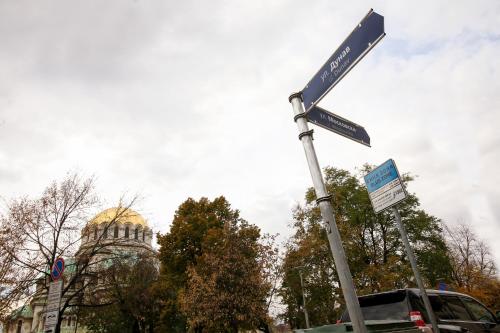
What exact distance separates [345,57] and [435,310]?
5060mm

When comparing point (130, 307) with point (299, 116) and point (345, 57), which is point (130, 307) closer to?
point (299, 116)

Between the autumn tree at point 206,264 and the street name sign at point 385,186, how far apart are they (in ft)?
58.8

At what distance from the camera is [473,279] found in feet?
118

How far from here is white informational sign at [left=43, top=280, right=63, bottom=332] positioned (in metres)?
7.62

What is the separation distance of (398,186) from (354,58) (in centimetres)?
170

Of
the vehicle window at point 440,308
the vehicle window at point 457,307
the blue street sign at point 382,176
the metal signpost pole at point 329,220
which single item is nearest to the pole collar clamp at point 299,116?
the metal signpost pole at point 329,220

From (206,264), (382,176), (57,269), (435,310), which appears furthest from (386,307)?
(206,264)

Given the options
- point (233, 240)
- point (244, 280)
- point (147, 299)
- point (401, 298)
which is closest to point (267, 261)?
point (233, 240)

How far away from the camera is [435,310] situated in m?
6.37

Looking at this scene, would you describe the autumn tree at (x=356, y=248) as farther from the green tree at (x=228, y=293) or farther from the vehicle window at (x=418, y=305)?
the vehicle window at (x=418, y=305)

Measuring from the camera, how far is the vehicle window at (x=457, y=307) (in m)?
6.68

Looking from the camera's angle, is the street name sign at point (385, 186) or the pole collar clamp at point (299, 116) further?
the pole collar clamp at point (299, 116)

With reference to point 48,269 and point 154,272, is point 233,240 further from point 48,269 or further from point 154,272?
point 154,272

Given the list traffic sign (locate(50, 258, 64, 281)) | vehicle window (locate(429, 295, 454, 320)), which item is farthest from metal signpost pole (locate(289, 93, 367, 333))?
traffic sign (locate(50, 258, 64, 281))
